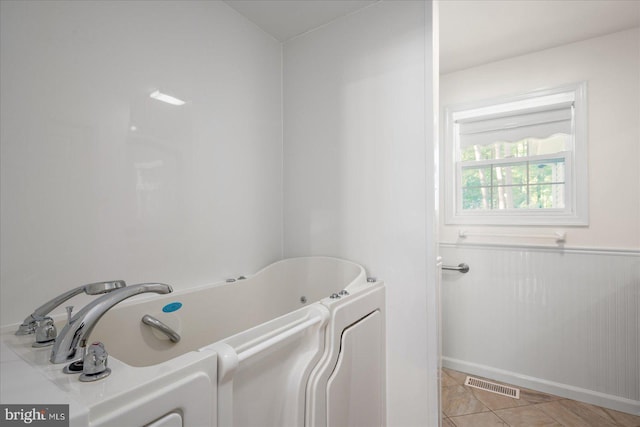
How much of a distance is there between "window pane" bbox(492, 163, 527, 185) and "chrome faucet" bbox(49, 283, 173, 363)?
246 centimetres

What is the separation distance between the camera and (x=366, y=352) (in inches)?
53.6

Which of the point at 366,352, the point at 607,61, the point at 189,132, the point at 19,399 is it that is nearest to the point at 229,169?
the point at 189,132

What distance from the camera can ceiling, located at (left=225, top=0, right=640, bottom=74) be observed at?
1.70 m

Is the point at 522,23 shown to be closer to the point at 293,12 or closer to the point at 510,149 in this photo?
the point at 510,149

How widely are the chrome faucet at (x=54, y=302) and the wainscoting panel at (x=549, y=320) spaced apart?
7.50 ft

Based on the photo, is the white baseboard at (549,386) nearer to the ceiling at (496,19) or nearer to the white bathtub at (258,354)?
the white bathtub at (258,354)

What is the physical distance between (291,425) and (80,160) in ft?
3.90

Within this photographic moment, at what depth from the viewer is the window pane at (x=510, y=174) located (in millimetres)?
2264

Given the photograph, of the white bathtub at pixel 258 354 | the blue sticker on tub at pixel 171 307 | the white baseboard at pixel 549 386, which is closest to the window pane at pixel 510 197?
the white baseboard at pixel 549 386

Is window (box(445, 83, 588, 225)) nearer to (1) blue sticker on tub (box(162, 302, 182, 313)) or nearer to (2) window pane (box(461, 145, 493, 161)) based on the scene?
(2) window pane (box(461, 145, 493, 161))

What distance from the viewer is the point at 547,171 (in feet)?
7.13

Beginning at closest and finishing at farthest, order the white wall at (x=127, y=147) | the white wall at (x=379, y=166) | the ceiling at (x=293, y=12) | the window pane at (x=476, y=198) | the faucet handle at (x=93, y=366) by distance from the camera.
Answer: the faucet handle at (x=93, y=366) → the white wall at (x=127, y=147) → the white wall at (x=379, y=166) → the ceiling at (x=293, y=12) → the window pane at (x=476, y=198)

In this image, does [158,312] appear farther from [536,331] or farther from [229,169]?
[536,331]

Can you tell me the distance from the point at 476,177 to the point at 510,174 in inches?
9.1
